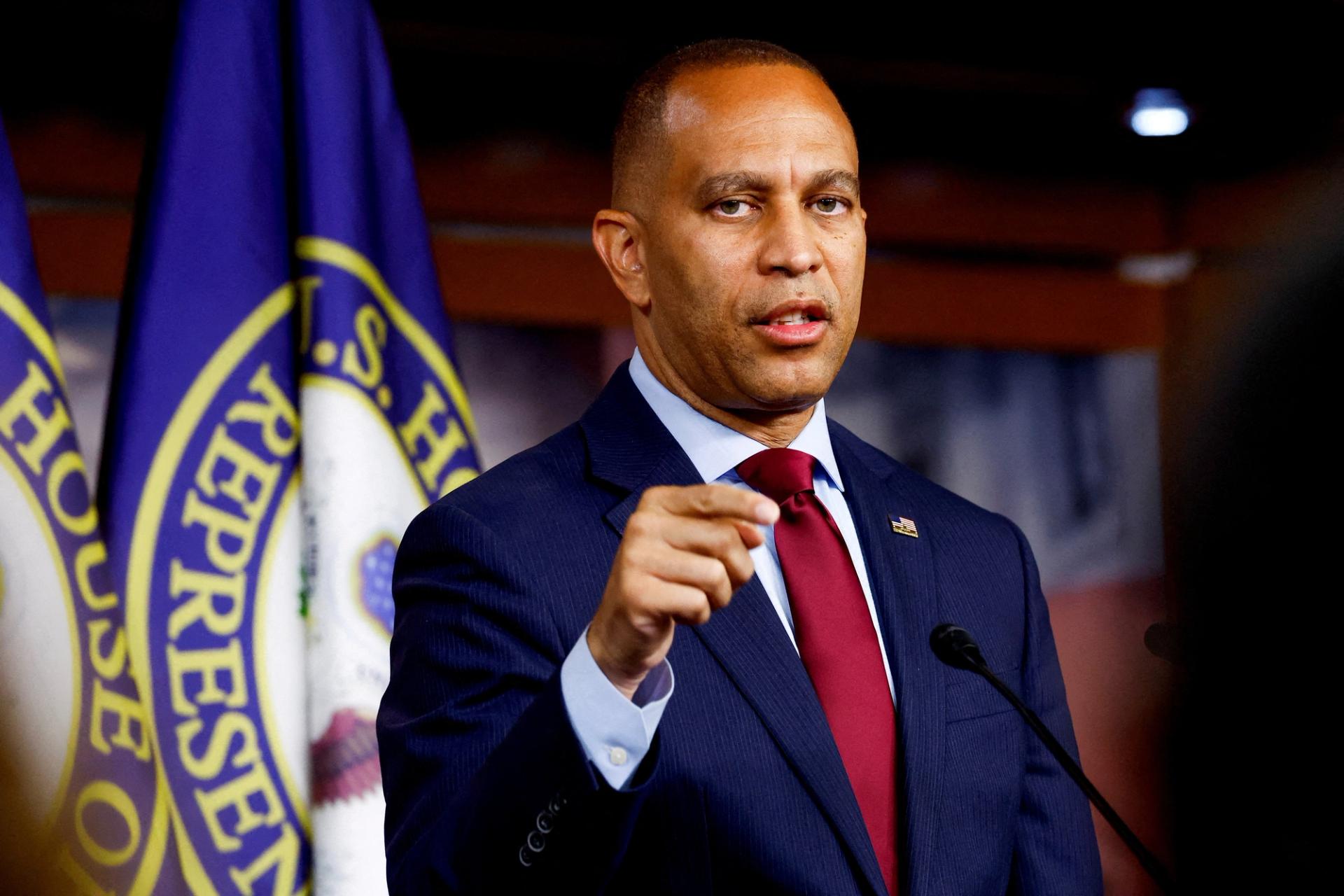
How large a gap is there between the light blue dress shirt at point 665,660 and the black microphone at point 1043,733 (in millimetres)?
198

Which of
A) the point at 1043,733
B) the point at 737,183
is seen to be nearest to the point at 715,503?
the point at 1043,733

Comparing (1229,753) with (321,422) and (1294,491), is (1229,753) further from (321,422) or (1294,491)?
(321,422)

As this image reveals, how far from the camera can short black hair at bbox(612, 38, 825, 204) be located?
67.7 inches

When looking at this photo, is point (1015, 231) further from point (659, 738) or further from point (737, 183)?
point (659, 738)

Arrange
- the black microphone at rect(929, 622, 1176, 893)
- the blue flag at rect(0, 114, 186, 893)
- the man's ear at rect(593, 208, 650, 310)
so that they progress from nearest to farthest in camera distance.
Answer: the black microphone at rect(929, 622, 1176, 893) → the man's ear at rect(593, 208, 650, 310) → the blue flag at rect(0, 114, 186, 893)

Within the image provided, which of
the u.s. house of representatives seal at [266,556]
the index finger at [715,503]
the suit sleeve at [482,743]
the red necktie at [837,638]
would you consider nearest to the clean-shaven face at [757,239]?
the red necktie at [837,638]

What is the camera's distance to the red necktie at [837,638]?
Answer: 146 cm

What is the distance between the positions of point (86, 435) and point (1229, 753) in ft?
7.55

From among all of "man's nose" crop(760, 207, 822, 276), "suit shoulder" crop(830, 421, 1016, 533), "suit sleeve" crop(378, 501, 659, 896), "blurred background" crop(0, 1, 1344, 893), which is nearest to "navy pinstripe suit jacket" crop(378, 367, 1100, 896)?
"suit sleeve" crop(378, 501, 659, 896)

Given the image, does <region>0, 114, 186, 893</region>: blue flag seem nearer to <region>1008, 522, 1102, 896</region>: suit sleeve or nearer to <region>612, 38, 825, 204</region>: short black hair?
<region>612, 38, 825, 204</region>: short black hair

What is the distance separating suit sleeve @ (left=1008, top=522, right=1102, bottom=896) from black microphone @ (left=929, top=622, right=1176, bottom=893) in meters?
0.34

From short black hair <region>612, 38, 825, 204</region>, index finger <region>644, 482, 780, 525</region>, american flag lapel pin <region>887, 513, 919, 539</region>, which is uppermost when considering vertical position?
short black hair <region>612, 38, 825, 204</region>

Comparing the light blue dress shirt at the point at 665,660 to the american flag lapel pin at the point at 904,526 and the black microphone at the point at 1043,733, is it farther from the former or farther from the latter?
the black microphone at the point at 1043,733

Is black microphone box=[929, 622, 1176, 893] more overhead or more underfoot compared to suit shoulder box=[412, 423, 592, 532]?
more underfoot
